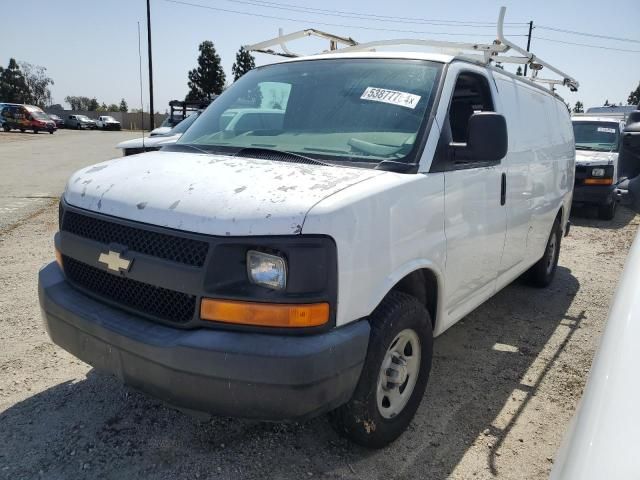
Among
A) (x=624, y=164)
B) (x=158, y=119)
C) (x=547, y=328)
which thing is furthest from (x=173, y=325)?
(x=158, y=119)

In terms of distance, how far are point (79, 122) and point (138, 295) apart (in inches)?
2122

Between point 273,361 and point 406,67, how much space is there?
2009 mm

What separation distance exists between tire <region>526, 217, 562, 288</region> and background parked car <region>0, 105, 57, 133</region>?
38213mm

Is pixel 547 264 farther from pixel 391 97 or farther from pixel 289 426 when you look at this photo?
pixel 289 426

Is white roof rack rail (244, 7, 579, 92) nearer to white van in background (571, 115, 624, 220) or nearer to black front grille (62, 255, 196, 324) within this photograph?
black front grille (62, 255, 196, 324)

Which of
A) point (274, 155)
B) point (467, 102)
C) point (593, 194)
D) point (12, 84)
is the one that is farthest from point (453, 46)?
point (12, 84)

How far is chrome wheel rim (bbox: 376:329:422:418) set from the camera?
8.60 feet

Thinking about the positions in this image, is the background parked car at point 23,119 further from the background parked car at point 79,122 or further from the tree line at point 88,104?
the tree line at point 88,104

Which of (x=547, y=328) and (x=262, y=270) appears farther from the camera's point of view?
(x=547, y=328)

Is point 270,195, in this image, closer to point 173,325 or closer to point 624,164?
point 173,325

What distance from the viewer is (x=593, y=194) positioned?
9.91 metres

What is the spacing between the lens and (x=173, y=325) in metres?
2.23

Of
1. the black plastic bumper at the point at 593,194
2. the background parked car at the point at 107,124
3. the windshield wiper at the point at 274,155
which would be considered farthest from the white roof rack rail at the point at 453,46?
the background parked car at the point at 107,124

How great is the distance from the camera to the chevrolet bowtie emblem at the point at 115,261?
2.31m
